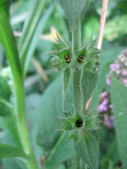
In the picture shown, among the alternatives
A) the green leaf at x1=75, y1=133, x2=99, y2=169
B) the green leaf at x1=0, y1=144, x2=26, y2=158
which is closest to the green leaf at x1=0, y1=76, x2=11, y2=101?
the green leaf at x1=0, y1=144, x2=26, y2=158

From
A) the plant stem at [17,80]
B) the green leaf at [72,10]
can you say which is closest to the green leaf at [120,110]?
the plant stem at [17,80]

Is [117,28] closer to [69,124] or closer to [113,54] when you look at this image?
[113,54]

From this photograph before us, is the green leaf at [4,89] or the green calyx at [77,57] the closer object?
the green calyx at [77,57]

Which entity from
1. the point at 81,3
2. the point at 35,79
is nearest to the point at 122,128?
the point at 81,3

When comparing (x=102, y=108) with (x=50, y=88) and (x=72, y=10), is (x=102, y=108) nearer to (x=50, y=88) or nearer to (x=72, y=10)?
(x=50, y=88)

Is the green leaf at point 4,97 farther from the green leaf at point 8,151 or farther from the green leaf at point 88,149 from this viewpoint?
the green leaf at point 88,149

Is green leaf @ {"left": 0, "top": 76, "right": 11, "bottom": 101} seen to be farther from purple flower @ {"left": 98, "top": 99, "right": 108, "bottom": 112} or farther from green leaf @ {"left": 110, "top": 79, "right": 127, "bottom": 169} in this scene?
purple flower @ {"left": 98, "top": 99, "right": 108, "bottom": 112}

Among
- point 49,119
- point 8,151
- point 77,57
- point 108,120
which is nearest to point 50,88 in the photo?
point 49,119
